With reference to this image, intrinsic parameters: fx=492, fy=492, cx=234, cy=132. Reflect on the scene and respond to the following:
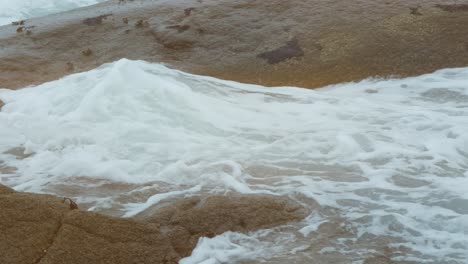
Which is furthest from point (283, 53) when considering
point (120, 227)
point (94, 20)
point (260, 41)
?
point (120, 227)

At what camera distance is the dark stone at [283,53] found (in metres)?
18.2

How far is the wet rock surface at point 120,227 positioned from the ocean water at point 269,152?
0.33 m

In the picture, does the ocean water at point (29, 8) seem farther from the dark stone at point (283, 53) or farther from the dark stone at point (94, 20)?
the dark stone at point (283, 53)

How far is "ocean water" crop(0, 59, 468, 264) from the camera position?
25.9ft

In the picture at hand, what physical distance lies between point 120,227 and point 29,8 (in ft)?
152

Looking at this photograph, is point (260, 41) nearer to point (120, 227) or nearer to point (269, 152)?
point (269, 152)

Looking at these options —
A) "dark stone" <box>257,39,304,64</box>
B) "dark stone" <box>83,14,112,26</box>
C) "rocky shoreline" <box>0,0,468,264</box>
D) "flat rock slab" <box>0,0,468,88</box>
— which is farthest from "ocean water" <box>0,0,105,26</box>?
"dark stone" <box>257,39,304,64</box>

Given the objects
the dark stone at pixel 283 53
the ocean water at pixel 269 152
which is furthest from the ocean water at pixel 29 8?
the dark stone at pixel 283 53

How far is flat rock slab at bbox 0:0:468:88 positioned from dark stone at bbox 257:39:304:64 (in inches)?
1.5

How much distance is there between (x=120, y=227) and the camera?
24.8ft

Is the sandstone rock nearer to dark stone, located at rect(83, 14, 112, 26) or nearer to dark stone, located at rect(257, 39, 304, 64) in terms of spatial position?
dark stone, located at rect(257, 39, 304, 64)

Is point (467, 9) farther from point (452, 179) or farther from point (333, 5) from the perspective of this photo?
point (452, 179)

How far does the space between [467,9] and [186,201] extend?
15649mm

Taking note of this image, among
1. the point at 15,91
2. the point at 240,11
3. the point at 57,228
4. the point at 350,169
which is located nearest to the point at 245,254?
the point at 57,228
